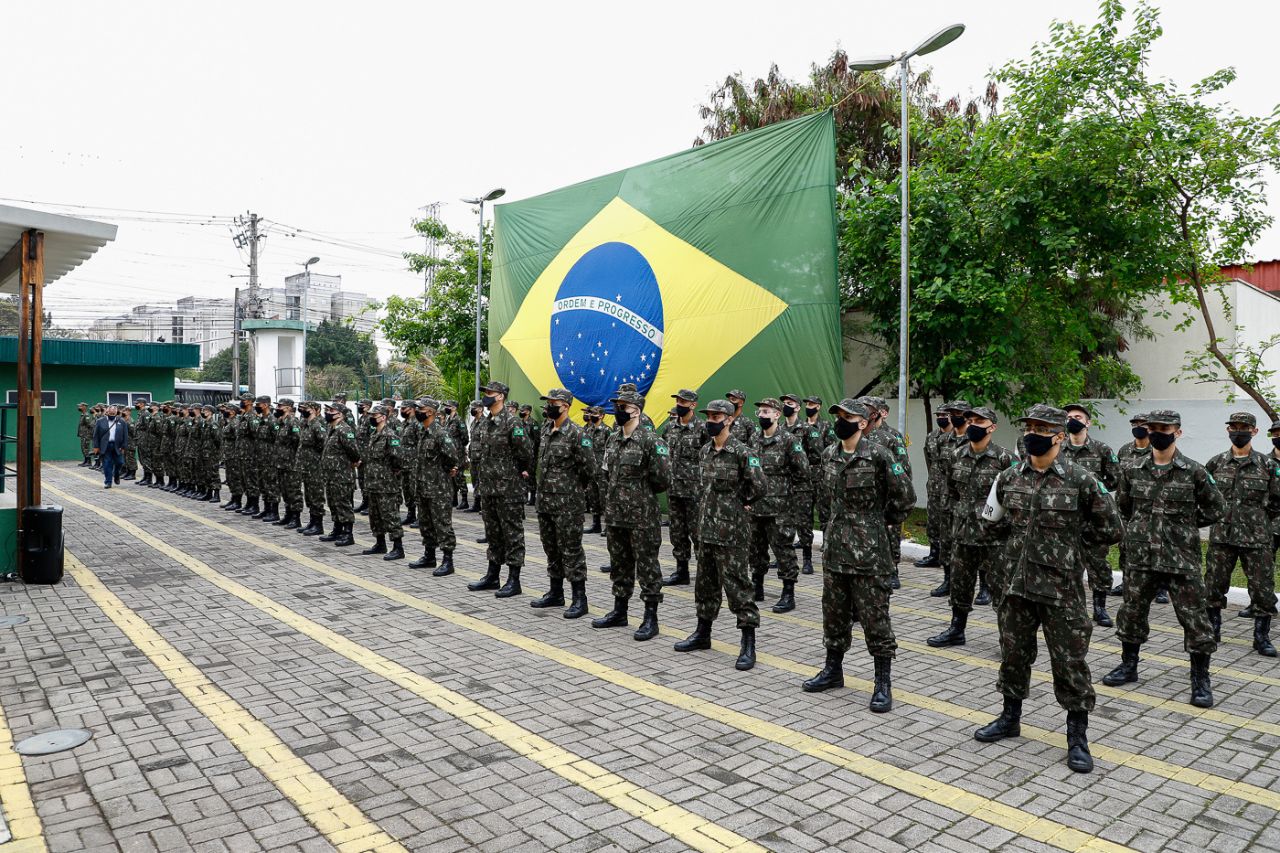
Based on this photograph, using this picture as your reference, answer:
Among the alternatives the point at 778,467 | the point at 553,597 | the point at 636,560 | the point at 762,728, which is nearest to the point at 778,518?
the point at 778,467

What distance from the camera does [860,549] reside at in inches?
209

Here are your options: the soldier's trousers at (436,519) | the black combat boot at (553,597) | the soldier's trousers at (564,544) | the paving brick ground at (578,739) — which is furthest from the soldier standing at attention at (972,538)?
the soldier's trousers at (436,519)

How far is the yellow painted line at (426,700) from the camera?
3.66m

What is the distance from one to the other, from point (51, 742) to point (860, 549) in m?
4.72

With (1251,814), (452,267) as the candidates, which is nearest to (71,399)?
(452,267)

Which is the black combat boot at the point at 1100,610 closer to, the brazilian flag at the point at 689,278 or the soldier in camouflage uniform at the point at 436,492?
the brazilian flag at the point at 689,278

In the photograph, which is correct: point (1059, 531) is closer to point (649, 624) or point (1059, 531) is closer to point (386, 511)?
point (649, 624)

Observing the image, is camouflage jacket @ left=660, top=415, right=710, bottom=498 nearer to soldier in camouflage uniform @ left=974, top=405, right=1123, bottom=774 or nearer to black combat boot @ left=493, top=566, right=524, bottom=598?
black combat boot @ left=493, top=566, right=524, bottom=598

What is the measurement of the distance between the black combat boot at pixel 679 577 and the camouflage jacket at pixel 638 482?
6.99 feet

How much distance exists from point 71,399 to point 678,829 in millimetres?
33614

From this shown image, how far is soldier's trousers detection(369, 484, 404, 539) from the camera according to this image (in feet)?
34.9

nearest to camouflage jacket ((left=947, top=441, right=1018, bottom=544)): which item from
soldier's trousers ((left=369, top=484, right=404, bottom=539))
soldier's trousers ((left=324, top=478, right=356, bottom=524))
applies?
soldier's trousers ((left=369, top=484, right=404, bottom=539))

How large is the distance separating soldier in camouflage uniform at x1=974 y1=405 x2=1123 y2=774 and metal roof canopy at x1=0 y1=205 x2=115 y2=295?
9.10 m

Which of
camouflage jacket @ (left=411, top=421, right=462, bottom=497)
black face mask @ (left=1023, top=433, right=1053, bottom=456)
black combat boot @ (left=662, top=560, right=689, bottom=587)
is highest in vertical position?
black face mask @ (left=1023, top=433, right=1053, bottom=456)
